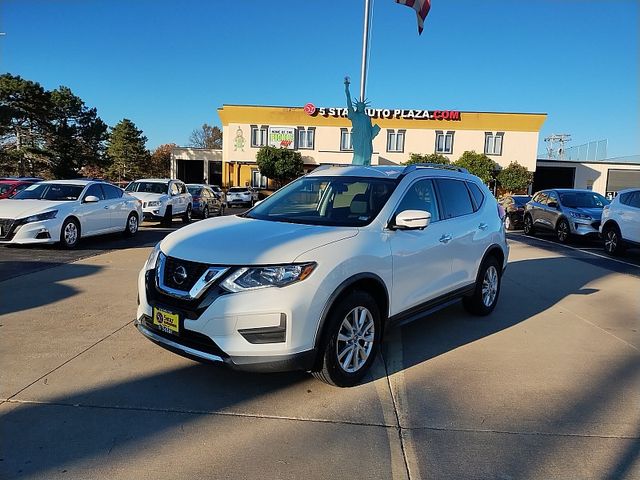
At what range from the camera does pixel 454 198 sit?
544 cm

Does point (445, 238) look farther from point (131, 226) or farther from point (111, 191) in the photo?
point (131, 226)

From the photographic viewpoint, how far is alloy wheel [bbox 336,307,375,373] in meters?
3.76

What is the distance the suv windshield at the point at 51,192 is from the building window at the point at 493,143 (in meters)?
41.3

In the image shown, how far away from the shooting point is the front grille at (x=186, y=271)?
3.45 metres

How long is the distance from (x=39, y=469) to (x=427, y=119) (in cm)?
4595

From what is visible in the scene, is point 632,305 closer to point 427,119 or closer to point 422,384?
point 422,384

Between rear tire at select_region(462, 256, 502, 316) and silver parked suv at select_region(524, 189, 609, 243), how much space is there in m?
9.16

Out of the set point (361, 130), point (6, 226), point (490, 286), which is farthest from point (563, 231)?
point (6, 226)

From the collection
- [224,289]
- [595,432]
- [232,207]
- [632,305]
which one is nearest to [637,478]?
[595,432]

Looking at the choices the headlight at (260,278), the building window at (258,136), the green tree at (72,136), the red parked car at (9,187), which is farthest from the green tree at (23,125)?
the headlight at (260,278)

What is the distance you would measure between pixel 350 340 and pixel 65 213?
8528mm

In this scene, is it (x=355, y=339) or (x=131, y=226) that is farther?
(x=131, y=226)

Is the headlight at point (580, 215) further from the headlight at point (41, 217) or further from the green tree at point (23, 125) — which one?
the green tree at point (23, 125)

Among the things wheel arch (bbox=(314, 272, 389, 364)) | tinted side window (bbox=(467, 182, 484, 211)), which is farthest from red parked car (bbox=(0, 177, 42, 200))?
wheel arch (bbox=(314, 272, 389, 364))
